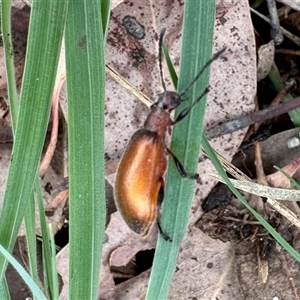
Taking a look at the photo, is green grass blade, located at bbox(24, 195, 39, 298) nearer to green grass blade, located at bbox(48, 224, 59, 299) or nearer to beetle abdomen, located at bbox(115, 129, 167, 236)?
green grass blade, located at bbox(48, 224, 59, 299)

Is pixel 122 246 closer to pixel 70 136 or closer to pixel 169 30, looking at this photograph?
pixel 70 136

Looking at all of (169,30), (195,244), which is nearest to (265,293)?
(195,244)

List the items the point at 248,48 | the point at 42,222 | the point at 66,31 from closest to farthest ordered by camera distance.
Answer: the point at 66,31
the point at 42,222
the point at 248,48

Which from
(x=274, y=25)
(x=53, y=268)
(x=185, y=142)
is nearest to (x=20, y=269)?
(x=53, y=268)

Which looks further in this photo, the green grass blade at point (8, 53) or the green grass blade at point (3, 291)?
the green grass blade at point (3, 291)

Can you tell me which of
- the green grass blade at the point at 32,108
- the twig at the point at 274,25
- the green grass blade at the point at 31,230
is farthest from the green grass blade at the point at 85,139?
the twig at the point at 274,25

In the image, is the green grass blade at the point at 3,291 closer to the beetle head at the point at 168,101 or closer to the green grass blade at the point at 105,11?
the beetle head at the point at 168,101
